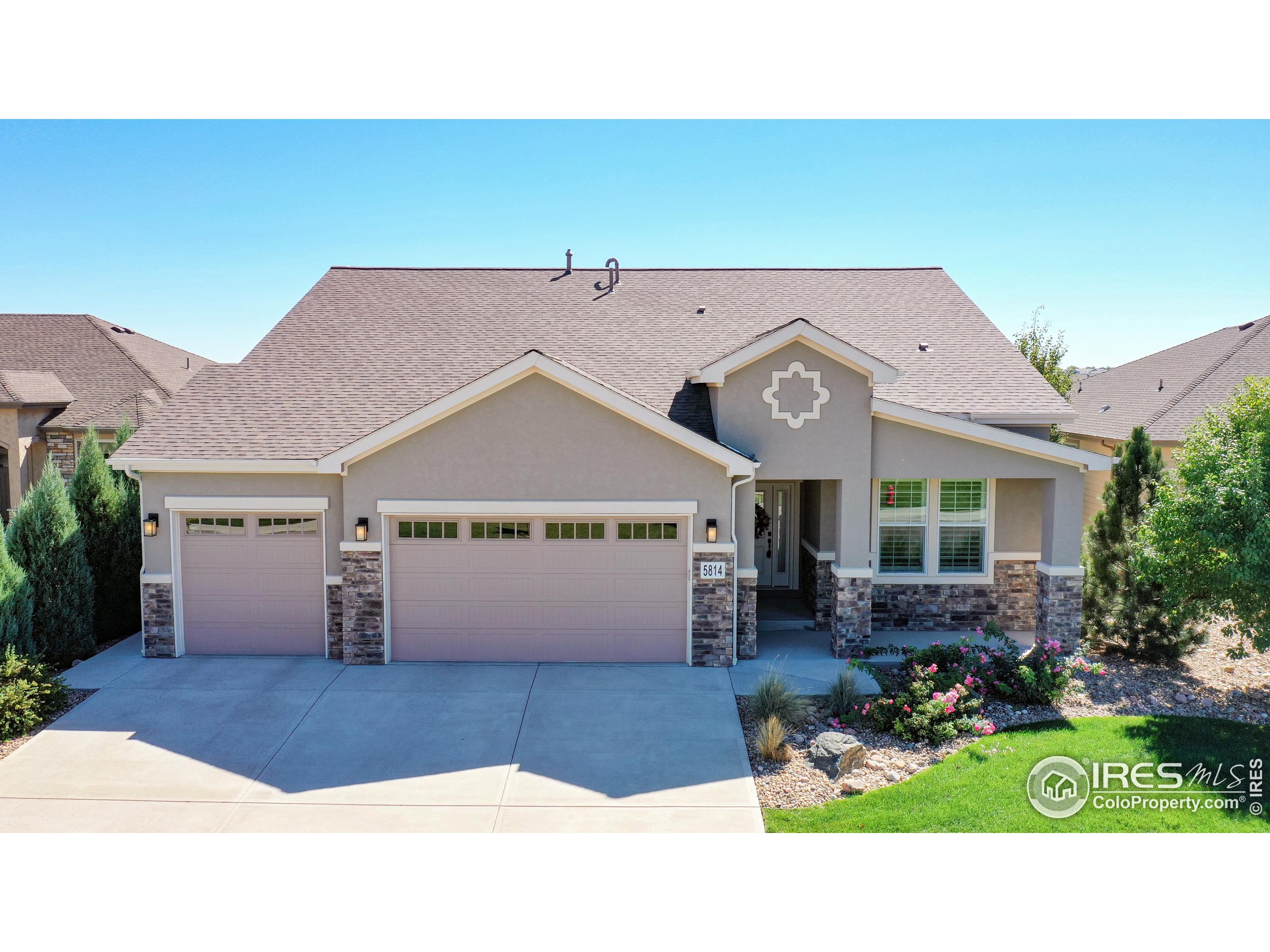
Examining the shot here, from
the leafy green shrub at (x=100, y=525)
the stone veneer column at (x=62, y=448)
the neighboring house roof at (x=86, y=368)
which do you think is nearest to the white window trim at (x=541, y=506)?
the leafy green shrub at (x=100, y=525)

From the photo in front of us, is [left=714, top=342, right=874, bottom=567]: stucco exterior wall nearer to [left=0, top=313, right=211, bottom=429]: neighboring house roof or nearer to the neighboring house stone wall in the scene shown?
the neighboring house stone wall

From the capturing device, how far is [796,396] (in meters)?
11.0

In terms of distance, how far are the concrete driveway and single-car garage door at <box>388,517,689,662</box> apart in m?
0.35

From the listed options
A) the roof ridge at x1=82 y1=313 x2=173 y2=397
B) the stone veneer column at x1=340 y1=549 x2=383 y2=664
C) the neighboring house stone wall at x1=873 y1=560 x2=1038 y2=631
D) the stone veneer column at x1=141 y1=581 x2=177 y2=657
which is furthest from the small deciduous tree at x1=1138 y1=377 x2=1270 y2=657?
the roof ridge at x1=82 y1=313 x2=173 y2=397

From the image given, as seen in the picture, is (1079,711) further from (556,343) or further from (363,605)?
(556,343)

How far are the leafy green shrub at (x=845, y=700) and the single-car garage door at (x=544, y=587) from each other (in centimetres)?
230

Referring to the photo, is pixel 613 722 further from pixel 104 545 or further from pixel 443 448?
pixel 104 545

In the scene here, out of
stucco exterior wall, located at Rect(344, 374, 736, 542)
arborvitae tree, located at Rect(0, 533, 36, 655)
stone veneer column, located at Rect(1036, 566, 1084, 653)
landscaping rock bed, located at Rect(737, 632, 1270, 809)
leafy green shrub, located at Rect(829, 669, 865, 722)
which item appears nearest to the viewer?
landscaping rock bed, located at Rect(737, 632, 1270, 809)

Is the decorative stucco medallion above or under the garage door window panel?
above

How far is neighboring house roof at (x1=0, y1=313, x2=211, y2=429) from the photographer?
18156 mm

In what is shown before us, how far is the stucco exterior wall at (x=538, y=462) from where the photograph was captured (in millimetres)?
10430

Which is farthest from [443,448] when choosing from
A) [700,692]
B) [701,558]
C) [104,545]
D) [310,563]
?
[104,545]

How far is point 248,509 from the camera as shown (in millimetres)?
10891

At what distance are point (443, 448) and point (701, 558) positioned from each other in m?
3.92
